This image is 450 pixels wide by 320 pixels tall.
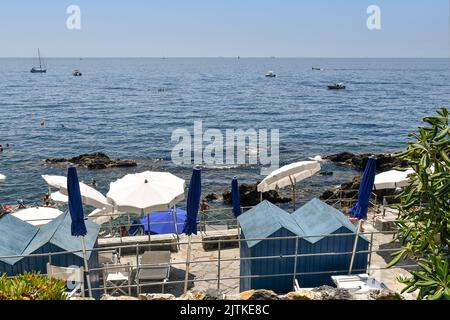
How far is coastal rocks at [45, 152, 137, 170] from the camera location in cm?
4228

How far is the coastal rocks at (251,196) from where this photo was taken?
32.2 metres

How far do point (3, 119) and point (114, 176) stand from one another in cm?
4010

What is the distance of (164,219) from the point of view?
18969mm

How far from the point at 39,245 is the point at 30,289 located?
5013 mm

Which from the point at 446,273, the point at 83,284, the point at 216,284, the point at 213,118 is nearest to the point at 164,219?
the point at 216,284

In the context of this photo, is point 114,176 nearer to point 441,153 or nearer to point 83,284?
point 83,284

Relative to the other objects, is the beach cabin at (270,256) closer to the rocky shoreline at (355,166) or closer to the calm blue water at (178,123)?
the rocky shoreline at (355,166)

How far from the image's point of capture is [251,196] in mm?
32500

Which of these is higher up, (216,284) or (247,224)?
Answer: (247,224)

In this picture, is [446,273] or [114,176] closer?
[446,273]

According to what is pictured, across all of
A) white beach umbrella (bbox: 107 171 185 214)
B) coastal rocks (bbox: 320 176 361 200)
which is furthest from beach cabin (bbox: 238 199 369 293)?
coastal rocks (bbox: 320 176 361 200)

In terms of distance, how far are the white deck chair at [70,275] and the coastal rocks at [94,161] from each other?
109ft
